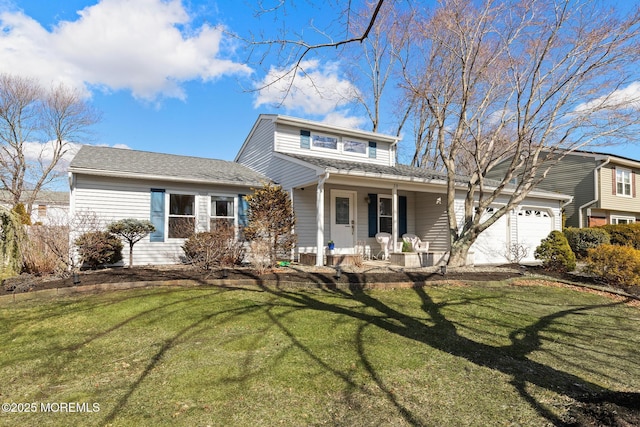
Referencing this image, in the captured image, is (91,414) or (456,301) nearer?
(91,414)

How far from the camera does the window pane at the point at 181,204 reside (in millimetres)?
10414

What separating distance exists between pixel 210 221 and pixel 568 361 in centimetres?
941

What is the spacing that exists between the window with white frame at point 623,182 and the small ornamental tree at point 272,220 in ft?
64.2

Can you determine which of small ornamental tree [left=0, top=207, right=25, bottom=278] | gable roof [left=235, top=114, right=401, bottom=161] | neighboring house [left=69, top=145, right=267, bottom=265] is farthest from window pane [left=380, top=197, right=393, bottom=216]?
small ornamental tree [left=0, top=207, right=25, bottom=278]

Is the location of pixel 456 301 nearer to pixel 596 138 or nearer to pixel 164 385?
pixel 164 385

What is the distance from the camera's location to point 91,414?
267cm

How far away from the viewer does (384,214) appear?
13320mm

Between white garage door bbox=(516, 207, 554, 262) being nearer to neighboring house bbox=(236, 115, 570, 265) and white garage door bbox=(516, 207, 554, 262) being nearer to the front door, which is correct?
neighboring house bbox=(236, 115, 570, 265)

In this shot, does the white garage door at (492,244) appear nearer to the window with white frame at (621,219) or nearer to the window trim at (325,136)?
the window trim at (325,136)

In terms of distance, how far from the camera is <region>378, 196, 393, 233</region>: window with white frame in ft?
43.3

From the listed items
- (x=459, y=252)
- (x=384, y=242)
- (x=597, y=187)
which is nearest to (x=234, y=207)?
(x=384, y=242)

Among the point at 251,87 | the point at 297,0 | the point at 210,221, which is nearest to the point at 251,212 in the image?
the point at 210,221

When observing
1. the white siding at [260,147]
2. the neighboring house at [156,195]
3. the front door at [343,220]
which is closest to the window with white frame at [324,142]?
the white siding at [260,147]

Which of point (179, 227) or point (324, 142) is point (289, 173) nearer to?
point (324, 142)
